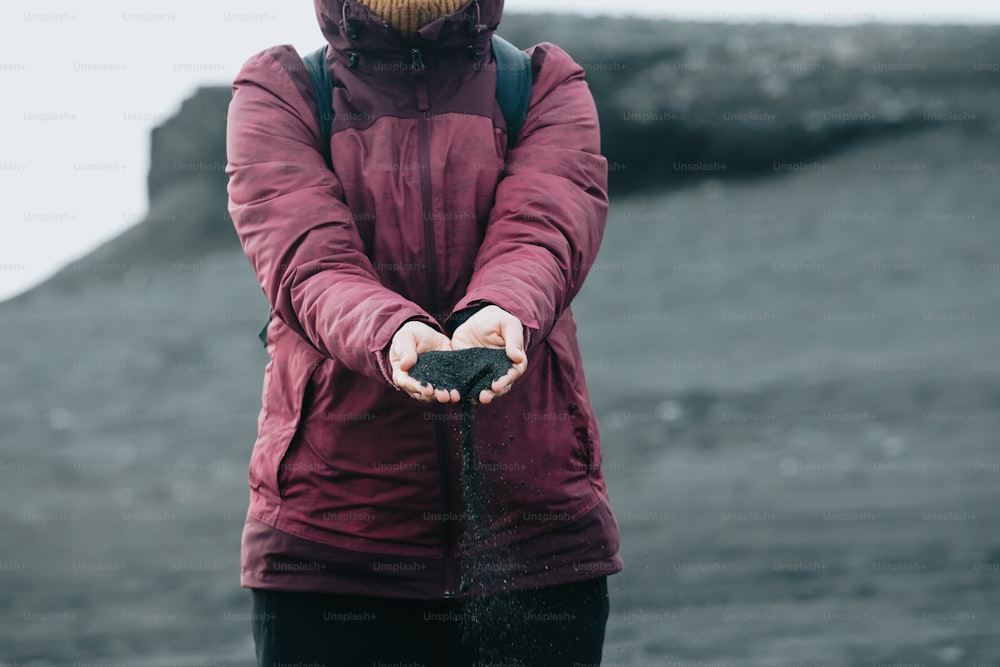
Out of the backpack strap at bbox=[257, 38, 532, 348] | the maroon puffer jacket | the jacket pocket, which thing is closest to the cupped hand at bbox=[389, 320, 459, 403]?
the maroon puffer jacket

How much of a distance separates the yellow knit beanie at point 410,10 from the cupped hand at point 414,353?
1.91 ft

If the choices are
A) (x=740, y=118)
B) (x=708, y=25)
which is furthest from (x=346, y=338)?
(x=708, y=25)

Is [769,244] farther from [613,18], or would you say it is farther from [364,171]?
[364,171]

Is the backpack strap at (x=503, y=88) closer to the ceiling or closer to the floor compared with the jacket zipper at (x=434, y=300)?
closer to the ceiling

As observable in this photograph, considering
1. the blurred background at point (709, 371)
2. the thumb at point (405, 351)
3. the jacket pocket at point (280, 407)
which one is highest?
the thumb at point (405, 351)

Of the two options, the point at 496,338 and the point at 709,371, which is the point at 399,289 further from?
the point at 709,371

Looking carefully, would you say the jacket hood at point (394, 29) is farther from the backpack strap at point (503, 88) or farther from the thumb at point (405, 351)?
the thumb at point (405, 351)

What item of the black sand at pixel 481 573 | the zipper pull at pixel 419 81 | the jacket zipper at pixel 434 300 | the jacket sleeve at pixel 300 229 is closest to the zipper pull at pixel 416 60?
the zipper pull at pixel 419 81

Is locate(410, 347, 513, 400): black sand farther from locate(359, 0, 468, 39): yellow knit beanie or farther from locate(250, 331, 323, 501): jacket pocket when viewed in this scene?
locate(359, 0, 468, 39): yellow knit beanie

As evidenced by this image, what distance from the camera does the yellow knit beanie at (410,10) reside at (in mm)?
2324

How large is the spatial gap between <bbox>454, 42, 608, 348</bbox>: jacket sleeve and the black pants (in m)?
0.51

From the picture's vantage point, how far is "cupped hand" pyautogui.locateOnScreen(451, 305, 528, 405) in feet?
6.79

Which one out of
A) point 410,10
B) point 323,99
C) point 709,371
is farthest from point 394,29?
point 709,371

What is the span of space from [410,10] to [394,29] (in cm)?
5
